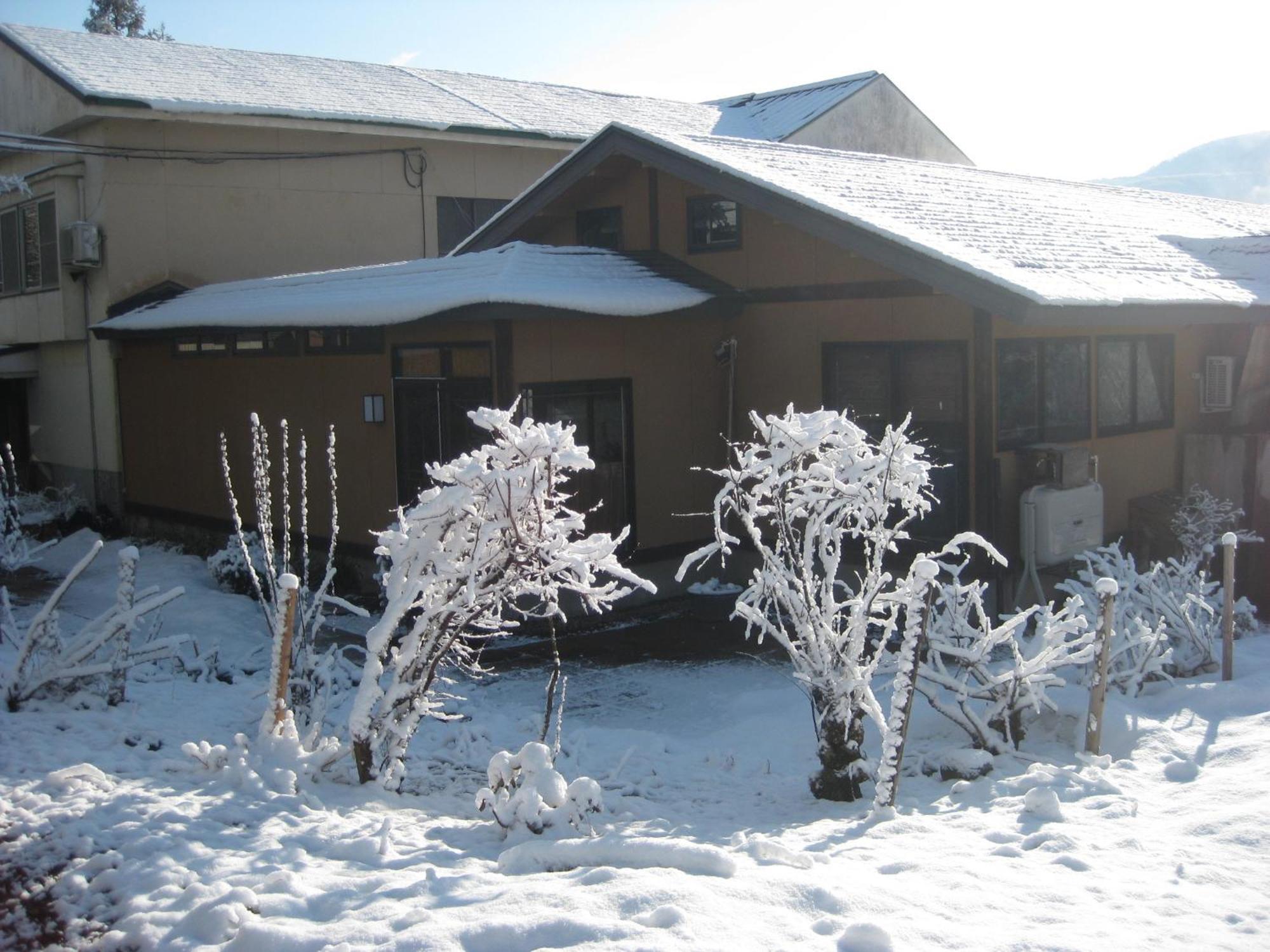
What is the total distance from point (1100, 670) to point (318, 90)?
52.7 ft

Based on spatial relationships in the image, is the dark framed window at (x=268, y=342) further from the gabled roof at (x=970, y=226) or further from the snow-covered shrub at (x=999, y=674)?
the snow-covered shrub at (x=999, y=674)

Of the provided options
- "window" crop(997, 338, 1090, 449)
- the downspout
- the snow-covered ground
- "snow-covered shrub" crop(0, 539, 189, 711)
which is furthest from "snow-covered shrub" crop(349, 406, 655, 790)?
the downspout

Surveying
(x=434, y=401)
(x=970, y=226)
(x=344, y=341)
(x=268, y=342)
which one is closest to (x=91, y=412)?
(x=268, y=342)

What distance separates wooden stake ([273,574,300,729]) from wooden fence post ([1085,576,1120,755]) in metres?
4.17

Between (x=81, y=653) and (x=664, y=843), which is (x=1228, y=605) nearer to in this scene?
(x=664, y=843)

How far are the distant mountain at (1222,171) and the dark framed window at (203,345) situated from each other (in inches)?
1743

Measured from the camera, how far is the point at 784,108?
2369cm

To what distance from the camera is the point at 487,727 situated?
7.71 meters

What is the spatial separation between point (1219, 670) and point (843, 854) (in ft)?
15.6

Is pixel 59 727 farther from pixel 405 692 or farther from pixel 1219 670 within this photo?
pixel 1219 670

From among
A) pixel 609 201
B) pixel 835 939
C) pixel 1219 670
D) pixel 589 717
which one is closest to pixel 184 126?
pixel 609 201

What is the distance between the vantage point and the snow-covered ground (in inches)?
159

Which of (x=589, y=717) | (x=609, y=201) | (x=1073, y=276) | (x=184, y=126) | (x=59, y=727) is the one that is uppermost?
(x=184, y=126)

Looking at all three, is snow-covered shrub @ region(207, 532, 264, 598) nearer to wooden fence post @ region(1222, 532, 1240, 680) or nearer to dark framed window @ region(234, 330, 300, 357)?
dark framed window @ region(234, 330, 300, 357)
